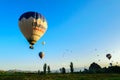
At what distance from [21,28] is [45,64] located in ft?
201

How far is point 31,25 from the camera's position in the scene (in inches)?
2089

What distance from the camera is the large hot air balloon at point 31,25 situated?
52875mm

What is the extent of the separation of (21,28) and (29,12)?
391 centimetres

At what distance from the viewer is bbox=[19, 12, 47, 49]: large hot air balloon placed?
5288 centimetres

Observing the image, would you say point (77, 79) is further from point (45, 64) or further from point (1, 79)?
point (45, 64)

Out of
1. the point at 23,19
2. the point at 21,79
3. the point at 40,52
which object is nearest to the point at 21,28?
the point at 23,19

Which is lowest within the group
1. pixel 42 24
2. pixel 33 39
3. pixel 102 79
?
pixel 102 79

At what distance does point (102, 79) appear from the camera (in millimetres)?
68000

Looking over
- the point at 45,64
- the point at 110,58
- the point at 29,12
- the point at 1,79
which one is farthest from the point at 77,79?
the point at 110,58

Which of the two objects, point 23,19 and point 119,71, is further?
point 119,71

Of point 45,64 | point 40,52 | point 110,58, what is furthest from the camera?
point 110,58

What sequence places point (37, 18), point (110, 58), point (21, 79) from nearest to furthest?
point (37, 18)
point (21, 79)
point (110, 58)

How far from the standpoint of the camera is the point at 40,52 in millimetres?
100188

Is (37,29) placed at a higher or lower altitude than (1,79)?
higher
